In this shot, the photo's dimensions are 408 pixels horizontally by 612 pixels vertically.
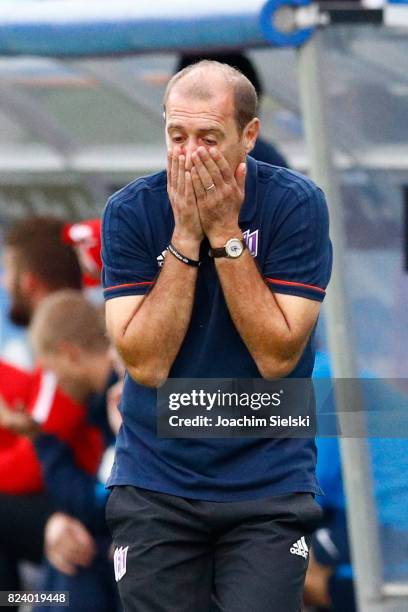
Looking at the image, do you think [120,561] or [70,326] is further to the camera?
[70,326]

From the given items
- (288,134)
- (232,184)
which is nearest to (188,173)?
(232,184)

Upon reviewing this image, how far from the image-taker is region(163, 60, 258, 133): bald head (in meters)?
3.32

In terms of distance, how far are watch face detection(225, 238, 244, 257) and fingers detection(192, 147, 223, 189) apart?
0.14 metres

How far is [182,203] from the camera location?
3.29 meters

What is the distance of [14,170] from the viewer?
8141 mm

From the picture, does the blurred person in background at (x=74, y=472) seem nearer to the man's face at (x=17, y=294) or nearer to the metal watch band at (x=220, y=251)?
the man's face at (x=17, y=294)

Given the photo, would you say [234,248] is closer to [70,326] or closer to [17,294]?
[70,326]

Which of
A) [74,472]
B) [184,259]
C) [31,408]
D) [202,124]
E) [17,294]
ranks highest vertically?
[17,294]

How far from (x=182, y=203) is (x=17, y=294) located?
3484 mm

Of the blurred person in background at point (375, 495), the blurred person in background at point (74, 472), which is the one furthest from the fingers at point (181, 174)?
the blurred person in background at point (74, 472)

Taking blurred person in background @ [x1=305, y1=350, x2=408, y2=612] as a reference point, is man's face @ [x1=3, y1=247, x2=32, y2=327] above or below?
above

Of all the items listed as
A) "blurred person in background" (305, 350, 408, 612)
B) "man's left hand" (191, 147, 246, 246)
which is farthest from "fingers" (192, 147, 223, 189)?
"blurred person in background" (305, 350, 408, 612)

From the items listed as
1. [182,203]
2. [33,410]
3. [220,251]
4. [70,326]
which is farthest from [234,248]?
[33,410]

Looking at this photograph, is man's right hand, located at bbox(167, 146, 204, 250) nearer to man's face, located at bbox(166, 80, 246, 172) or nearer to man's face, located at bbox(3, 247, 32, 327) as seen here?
man's face, located at bbox(166, 80, 246, 172)
